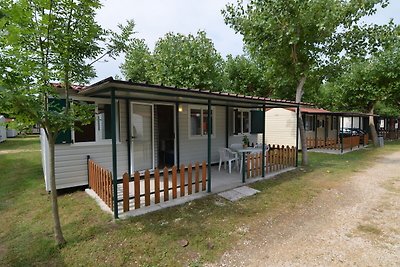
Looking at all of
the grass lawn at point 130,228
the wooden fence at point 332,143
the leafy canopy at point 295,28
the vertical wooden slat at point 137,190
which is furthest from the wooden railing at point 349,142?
the vertical wooden slat at point 137,190

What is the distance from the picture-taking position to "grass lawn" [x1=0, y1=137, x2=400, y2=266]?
309 cm

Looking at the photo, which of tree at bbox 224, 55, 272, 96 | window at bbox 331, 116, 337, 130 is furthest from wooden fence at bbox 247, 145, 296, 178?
window at bbox 331, 116, 337, 130

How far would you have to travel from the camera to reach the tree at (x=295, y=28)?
27.2 ft

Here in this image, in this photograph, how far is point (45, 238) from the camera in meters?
3.59

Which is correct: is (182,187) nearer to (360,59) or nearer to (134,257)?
(134,257)

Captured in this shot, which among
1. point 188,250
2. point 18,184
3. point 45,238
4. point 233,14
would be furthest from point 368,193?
point 18,184

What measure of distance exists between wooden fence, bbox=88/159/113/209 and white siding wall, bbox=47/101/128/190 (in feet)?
0.93

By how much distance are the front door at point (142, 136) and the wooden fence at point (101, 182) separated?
49.3 inches

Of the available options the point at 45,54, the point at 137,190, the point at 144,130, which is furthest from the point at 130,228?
the point at 144,130

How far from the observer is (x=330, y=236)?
3.59m

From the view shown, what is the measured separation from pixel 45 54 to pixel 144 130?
4.04 m

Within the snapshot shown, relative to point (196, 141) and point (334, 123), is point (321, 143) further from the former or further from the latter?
point (196, 141)

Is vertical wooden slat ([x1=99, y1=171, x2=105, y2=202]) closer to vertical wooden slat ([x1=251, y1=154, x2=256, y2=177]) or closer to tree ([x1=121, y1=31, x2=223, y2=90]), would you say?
vertical wooden slat ([x1=251, y1=154, x2=256, y2=177])

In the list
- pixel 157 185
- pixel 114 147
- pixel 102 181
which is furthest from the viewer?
pixel 102 181
